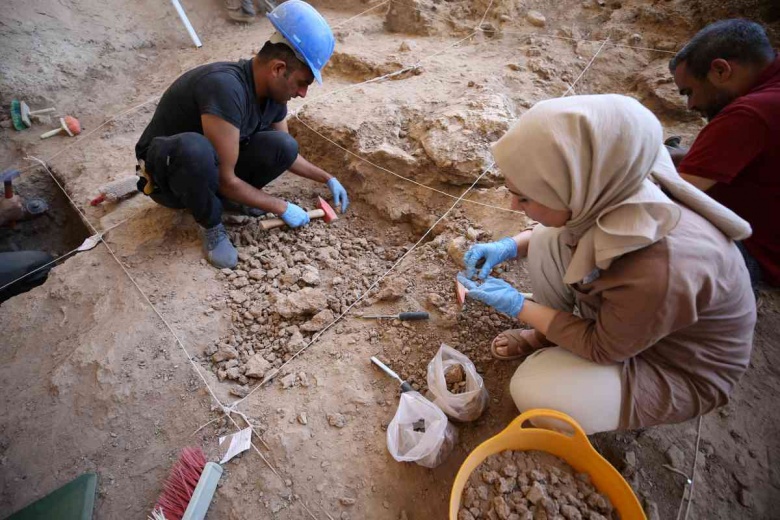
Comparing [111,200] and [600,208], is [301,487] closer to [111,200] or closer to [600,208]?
[600,208]

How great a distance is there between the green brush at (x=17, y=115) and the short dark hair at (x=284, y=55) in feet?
9.53

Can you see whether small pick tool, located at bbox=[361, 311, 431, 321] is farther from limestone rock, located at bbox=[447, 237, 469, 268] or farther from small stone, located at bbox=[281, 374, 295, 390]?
small stone, located at bbox=[281, 374, 295, 390]

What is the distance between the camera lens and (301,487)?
1.32 meters

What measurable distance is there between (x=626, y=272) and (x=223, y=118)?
1720 mm

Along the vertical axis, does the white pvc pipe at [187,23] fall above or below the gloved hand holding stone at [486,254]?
below

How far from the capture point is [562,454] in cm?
122

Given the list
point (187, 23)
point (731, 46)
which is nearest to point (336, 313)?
point (731, 46)

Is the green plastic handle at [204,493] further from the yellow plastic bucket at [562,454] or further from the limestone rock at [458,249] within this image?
the limestone rock at [458,249]

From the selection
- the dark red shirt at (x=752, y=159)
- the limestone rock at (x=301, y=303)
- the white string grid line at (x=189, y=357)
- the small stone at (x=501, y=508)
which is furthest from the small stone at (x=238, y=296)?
the dark red shirt at (x=752, y=159)

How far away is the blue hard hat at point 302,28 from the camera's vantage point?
5.47 feet

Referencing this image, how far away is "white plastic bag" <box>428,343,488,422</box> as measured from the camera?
130cm

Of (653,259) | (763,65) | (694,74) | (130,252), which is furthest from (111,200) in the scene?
(763,65)

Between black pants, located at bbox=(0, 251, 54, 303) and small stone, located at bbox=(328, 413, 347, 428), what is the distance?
2155 millimetres

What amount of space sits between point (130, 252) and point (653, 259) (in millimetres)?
2384
